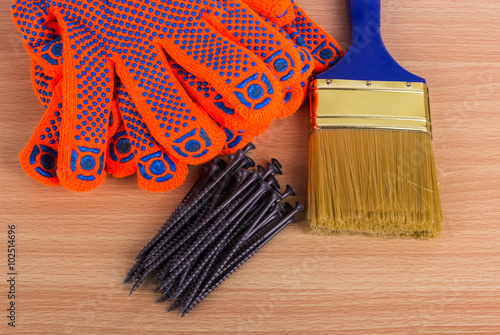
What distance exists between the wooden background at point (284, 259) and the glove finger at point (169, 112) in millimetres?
90

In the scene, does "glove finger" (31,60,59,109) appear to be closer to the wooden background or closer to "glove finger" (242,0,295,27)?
the wooden background

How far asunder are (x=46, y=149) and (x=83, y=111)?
0.10m

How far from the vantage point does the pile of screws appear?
2.43 feet

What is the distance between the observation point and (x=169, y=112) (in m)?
0.78

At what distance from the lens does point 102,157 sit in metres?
0.80

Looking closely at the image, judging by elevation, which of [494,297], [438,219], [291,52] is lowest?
[494,297]

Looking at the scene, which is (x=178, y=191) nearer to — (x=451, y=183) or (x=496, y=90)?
(x=451, y=183)

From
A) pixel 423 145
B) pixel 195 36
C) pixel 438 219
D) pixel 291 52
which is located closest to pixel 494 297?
pixel 438 219

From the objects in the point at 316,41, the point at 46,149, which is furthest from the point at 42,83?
the point at 316,41

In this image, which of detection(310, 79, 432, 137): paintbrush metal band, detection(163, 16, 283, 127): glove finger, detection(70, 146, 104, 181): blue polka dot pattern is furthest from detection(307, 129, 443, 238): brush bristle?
detection(70, 146, 104, 181): blue polka dot pattern

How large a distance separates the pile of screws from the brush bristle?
0.06m

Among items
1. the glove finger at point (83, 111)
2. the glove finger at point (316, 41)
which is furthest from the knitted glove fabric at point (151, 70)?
the glove finger at point (316, 41)

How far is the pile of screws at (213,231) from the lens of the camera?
74 centimetres

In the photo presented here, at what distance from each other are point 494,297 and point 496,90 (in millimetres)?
421
